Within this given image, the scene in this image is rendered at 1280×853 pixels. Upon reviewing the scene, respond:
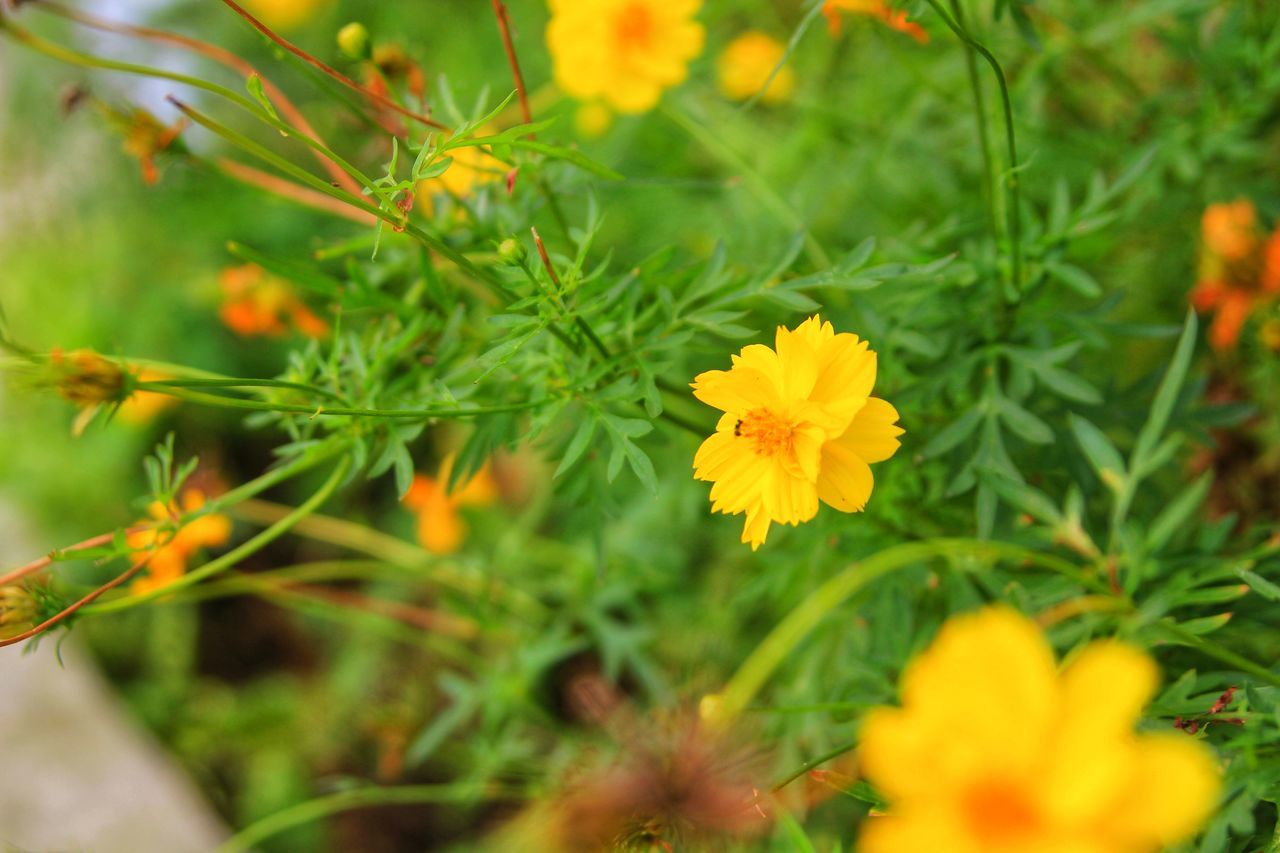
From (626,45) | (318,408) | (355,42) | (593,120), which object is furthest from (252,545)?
(593,120)

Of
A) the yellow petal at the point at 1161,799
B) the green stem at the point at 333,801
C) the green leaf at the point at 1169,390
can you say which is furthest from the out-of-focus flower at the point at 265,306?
the yellow petal at the point at 1161,799

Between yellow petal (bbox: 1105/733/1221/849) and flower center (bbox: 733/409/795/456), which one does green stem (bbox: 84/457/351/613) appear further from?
yellow petal (bbox: 1105/733/1221/849)

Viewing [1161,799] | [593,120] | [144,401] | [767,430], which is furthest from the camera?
[593,120]

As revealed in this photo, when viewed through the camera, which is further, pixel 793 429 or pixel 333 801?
pixel 333 801

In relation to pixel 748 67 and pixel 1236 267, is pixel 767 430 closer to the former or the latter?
pixel 1236 267

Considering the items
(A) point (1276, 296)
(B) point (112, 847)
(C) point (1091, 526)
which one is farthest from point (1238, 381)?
(B) point (112, 847)

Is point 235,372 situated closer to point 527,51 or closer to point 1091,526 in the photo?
point 527,51

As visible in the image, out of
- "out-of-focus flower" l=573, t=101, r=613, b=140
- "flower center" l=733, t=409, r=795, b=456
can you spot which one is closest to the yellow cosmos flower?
"flower center" l=733, t=409, r=795, b=456
